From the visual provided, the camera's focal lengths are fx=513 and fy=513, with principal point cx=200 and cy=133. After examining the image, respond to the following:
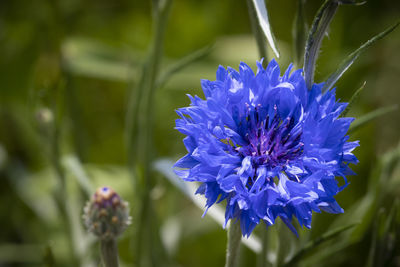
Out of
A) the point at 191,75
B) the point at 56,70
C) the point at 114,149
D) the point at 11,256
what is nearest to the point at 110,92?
the point at 114,149

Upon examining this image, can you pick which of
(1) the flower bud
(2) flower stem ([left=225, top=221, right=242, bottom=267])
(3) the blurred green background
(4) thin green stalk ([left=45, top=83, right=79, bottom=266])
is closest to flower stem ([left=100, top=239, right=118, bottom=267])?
(1) the flower bud

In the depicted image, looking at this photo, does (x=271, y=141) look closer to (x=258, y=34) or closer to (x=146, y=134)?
(x=258, y=34)

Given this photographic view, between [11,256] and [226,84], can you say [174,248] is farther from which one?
[226,84]

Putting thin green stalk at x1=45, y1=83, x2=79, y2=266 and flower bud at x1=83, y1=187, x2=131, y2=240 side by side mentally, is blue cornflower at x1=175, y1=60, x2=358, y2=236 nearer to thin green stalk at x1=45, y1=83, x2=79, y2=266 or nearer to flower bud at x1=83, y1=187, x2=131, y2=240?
Answer: flower bud at x1=83, y1=187, x2=131, y2=240

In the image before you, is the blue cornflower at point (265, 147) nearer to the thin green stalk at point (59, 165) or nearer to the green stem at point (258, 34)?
the green stem at point (258, 34)

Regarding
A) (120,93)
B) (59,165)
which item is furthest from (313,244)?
(120,93)

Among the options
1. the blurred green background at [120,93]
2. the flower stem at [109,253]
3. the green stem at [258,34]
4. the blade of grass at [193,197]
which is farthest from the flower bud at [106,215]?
the blurred green background at [120,93]
